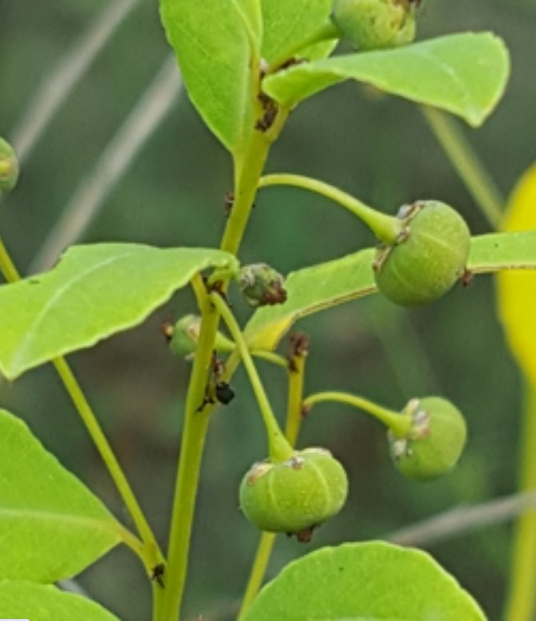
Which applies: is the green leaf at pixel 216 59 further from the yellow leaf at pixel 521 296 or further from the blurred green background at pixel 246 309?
the blurred green background at pixel 246 309

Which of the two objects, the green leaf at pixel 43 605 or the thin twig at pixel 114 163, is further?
the thin twig at pixel 114 163

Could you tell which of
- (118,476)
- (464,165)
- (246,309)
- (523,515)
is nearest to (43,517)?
(118,476)

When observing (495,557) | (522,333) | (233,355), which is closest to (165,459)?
(495,557)

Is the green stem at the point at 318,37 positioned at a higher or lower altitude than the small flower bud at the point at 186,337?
higher

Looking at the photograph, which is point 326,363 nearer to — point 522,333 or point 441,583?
point 522,333

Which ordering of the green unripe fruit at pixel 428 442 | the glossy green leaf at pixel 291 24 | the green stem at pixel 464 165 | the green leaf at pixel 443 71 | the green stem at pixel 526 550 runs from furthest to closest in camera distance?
the green stem at pixel 464 165 → the green stem at pixel 526 550 → the green unripe fruit at pixel 428 442 → the glossy green leaf at pixel 291 24 → the green leaf at pixel 443 71

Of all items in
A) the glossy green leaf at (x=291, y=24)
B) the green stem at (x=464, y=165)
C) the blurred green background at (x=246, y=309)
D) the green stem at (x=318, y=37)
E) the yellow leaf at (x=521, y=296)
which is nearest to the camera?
the green stem at (x=318, y=37)

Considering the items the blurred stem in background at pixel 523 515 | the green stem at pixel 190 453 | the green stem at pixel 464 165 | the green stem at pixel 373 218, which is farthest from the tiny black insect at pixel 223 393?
the green stem at pixel 464 165

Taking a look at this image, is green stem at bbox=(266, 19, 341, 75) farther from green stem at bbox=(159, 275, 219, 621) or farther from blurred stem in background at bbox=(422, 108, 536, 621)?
blurred stem in background at bbox=(422, 108, 536, 621)
